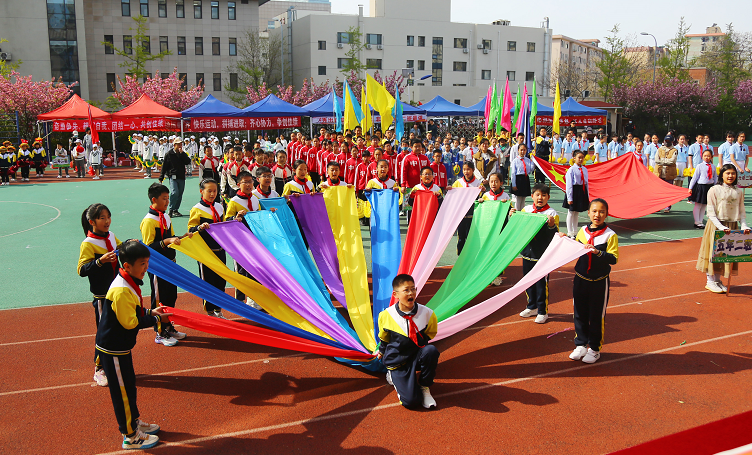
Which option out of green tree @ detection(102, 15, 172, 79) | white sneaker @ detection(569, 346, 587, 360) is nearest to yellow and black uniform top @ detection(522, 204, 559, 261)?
white sneaker @ detection(569, 346, 587, 360)

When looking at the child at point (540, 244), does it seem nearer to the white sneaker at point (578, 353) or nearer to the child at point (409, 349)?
the white sneaker at point (578, 353)

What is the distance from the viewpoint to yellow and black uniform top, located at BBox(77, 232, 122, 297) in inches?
185

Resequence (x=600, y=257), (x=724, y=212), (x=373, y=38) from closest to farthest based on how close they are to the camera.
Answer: (x=600, y=257), (x=724, y=212), (x=373, y=38)

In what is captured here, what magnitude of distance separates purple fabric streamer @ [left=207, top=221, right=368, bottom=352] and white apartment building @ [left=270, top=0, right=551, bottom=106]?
130 ft

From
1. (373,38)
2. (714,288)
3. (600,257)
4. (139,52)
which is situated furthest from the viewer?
(373,38)

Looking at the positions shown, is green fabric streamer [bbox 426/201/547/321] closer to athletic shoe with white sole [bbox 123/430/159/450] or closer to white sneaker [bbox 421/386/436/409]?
white sneaker [bbox 421/386/436/409]

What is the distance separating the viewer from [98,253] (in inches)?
189

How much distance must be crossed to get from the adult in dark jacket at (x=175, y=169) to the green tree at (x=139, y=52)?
102 ft

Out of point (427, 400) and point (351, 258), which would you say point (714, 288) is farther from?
point (427, 400)

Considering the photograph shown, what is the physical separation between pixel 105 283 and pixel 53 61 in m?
41.7

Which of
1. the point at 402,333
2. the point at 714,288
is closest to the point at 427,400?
the point at 402,333

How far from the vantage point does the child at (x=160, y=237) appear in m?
5.55

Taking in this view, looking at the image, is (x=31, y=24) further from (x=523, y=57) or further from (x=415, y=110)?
(x=523, y=57)

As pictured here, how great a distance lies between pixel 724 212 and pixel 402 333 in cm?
524
